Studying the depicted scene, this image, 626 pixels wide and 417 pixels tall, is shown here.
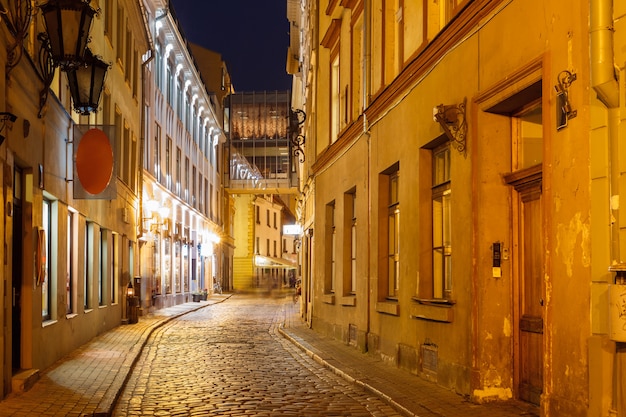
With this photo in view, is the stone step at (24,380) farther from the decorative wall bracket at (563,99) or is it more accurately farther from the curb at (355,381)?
the decorative wall bracket at (563,99)

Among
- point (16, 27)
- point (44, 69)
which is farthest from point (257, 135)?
point (16, 27)

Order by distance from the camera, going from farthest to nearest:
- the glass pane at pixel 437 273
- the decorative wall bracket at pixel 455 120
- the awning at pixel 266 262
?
the awning at pixel 266 262, the glass pane at pixel 437 273, the decorative wall bracket at pixel 455 120

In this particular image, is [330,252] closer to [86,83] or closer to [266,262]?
[86,83]

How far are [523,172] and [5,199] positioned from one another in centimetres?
580

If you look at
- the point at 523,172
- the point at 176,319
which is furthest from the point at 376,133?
the point at 176,319

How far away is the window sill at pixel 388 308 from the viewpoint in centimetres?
1260

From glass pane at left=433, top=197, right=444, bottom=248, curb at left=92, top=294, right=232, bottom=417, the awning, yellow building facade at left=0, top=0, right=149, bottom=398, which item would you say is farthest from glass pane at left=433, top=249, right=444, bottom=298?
the awning

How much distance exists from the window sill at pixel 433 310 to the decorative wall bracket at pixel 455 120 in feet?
6.42

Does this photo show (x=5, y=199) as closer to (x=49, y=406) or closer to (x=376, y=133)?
(x=49, y=406)

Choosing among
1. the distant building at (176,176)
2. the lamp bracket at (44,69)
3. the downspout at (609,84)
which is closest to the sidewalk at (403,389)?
the downspout at (609,84)

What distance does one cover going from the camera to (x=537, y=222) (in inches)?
353

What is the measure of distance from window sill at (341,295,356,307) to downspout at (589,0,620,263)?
9.68 metres

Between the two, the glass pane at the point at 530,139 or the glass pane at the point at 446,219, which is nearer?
the glass pane at the point at 530,139

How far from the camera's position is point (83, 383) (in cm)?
1094
